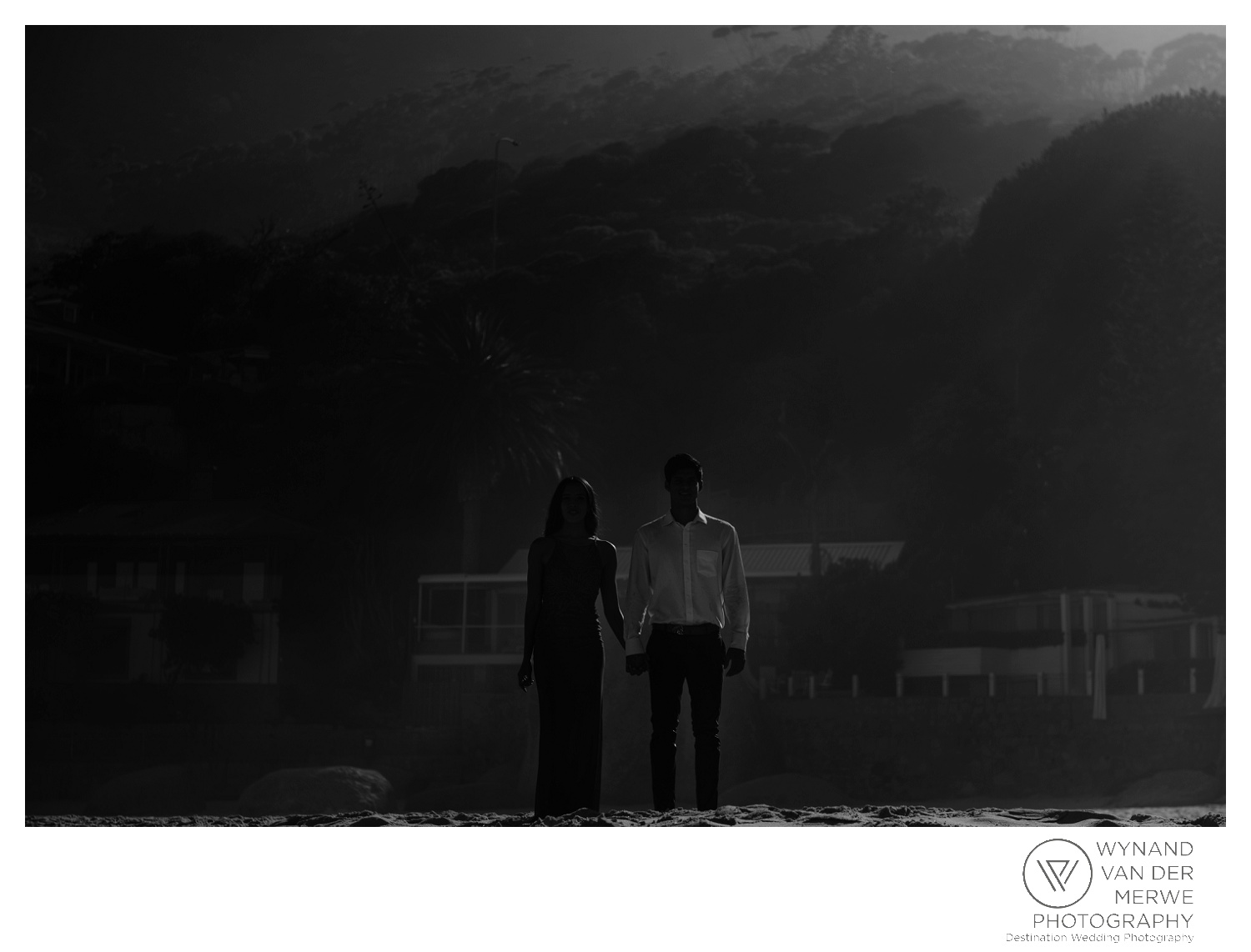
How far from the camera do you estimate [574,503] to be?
679cm

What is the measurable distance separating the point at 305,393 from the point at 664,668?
17624 mm

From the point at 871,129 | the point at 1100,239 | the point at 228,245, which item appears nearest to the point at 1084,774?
the point at 1100,239

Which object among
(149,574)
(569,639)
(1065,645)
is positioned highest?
(569,639)

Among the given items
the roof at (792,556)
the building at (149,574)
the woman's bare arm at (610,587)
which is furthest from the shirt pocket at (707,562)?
the building at (149,574)

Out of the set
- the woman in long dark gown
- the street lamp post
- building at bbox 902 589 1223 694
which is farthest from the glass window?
the woman in long dark gown

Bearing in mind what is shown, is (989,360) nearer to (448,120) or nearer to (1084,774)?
(1084,774)

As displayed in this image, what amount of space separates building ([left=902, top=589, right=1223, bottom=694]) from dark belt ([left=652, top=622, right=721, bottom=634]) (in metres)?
16.3

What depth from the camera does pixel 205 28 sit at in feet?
83.3

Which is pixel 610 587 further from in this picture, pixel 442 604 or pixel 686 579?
pixel 442 604

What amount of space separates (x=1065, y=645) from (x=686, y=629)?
56.3 feet

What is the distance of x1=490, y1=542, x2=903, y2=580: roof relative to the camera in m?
→ 23.1

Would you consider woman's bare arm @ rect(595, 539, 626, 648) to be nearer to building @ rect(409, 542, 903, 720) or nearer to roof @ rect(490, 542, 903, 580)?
building @ rect(409, 542, 903, 720)

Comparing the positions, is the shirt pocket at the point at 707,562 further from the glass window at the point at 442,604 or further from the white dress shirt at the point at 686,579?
the glass window at the point at 442,604

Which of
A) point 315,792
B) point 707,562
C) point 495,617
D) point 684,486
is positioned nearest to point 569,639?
point 707,562
